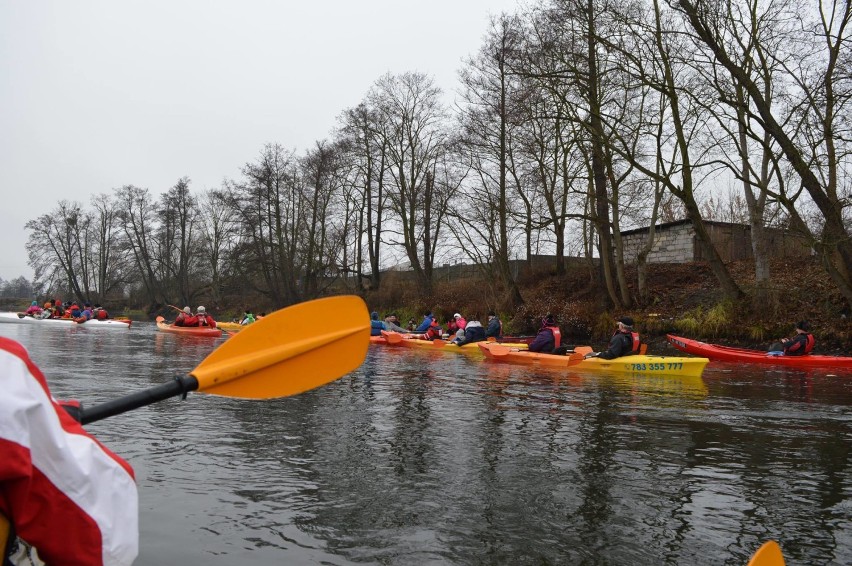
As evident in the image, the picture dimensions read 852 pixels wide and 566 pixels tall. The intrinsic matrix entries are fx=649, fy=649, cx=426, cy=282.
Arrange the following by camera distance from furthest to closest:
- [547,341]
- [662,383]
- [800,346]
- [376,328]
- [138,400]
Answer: [376,328] → [547,341] → [800,346] → [662,383] → [138,400]

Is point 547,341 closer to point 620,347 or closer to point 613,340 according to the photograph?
point 613,340

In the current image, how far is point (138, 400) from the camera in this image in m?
2.53

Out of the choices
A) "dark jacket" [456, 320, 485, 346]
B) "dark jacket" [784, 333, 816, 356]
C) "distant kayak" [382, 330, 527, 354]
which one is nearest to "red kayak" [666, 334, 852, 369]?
"dark jacket" [784, 333, 816, 356]

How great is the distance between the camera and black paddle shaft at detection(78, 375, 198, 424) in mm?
2365

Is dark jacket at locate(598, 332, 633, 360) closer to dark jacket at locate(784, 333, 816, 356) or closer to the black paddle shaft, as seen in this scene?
dark jacket at locate(784, 333, 816, 356)

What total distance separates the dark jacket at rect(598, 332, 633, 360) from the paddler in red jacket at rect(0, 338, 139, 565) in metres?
12.4

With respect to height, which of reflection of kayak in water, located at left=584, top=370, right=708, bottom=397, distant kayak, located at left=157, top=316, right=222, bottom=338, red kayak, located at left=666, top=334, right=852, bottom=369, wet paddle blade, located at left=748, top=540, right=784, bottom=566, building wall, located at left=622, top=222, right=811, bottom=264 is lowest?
reflection of kayak in water, located at left=584, top=370, right=708, bottom=397

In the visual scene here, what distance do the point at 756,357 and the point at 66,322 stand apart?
2806 cm

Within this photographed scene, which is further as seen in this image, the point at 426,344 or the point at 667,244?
the point at 667,244

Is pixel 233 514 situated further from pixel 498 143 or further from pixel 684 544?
pixel 498 143

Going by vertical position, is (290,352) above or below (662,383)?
above

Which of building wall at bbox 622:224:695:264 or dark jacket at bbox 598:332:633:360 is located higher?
building wall at bbox 622:224:695:264

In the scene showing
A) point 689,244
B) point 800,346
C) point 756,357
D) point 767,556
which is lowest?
point 756,357

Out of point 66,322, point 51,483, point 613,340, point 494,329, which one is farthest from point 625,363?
point 66,322
